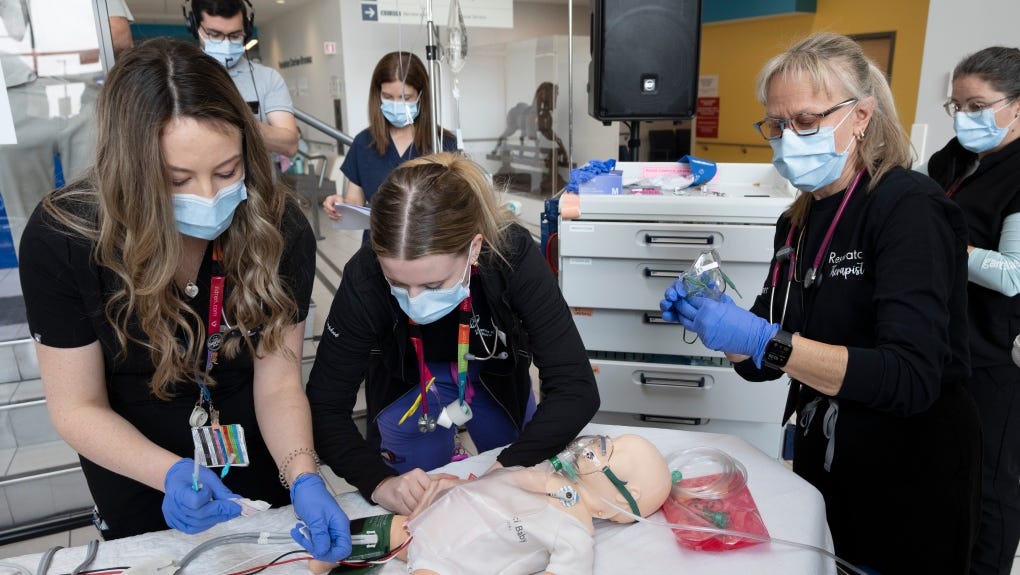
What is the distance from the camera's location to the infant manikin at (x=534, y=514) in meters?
0.96

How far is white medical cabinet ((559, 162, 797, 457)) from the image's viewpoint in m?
1.84

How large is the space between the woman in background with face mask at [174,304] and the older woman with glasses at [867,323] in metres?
0.80

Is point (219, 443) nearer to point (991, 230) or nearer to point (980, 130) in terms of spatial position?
point (991, 230)

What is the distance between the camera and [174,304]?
1125 millimetres

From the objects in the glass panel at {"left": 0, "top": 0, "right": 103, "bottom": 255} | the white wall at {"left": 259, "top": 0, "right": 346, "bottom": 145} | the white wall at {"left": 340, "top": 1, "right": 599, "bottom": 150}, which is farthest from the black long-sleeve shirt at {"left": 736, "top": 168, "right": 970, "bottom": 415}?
the white wall at {"left": 259, "top": 0, "right": 346, "bottom": 145}

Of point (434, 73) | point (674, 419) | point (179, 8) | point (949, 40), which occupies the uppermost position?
point (179, 8)

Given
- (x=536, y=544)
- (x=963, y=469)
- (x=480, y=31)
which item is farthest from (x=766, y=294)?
(x=480, y=31)

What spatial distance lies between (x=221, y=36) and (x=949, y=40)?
3889 millimetres

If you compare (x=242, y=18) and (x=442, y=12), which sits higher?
(x=442, y=12)

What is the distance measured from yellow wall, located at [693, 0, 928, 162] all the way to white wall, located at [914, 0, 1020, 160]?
5.67 ft

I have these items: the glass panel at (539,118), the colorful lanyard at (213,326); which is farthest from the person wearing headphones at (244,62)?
the glass panel at (539,118)

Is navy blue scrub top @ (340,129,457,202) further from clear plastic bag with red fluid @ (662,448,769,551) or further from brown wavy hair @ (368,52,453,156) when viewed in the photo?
clear plastic bag with red fluid @ (662,448,769,551)

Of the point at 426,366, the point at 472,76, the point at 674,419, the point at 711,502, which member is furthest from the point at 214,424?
the point at 472,76

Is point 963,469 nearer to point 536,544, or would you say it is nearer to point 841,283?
point 841,283
